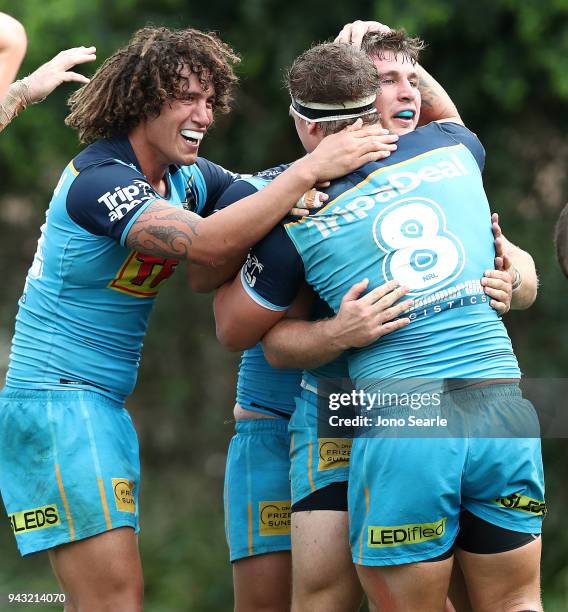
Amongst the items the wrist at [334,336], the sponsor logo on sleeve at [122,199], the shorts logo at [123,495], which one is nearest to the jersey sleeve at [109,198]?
the sponsor logo on sleeve at [122,199]

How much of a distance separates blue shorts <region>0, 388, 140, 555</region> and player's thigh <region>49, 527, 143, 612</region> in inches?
1.7

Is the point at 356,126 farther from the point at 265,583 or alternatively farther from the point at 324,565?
the point at 265,583

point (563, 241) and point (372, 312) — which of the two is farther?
point (563, 241)

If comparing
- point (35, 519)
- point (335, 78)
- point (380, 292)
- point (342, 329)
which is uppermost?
point (335, 78)

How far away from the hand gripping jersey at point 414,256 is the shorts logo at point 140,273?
553 millimetres

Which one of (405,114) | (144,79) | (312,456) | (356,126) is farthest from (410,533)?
(144,79)

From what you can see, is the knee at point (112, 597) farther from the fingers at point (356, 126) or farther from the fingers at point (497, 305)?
the fingers at point (356, 126)

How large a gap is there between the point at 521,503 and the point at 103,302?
1.63 m

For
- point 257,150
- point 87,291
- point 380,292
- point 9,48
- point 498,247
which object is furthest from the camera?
point 257,150

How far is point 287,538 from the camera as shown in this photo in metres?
4.35

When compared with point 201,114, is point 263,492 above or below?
below

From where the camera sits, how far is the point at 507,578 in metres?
3.53

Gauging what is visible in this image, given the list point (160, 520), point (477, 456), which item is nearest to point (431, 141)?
point (477, 456)

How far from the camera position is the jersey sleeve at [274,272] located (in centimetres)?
368
